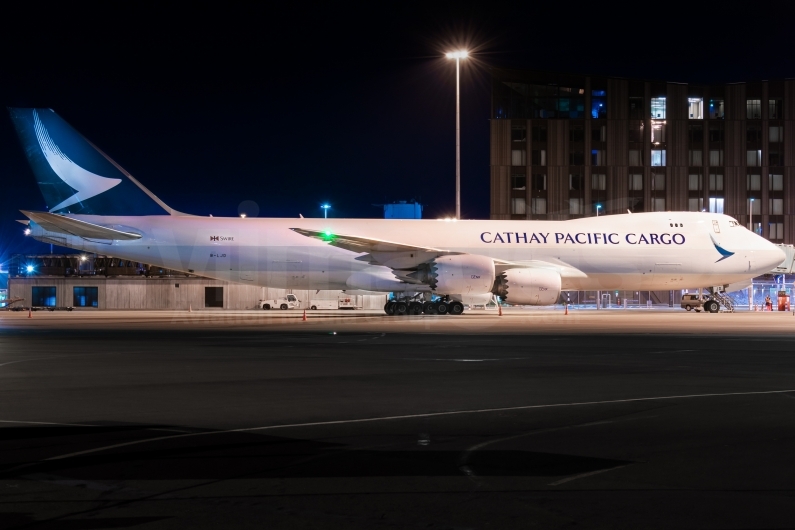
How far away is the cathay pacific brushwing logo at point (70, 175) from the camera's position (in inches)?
1337

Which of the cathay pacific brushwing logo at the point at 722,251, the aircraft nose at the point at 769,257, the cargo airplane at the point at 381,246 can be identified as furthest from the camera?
the aircraft nose at the point at 769,257

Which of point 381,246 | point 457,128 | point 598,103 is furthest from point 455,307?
point 598,103

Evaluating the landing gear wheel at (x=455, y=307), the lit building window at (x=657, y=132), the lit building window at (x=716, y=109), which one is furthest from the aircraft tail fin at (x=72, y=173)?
the lit building window at (x=716, y=109)

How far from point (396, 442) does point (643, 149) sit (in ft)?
273

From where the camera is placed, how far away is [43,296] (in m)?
60.4

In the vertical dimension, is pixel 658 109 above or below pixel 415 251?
above

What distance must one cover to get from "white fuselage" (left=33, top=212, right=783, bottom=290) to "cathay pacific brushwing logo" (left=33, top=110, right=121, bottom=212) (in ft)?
3.79

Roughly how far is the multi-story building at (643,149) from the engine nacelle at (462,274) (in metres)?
50.8

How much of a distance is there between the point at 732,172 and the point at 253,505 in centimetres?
8857

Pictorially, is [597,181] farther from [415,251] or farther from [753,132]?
[415,251]

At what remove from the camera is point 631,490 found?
5.59 metres

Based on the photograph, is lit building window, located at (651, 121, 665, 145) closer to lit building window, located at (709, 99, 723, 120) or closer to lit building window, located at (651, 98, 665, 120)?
lit building window, located at (651, 98, 665, 120)

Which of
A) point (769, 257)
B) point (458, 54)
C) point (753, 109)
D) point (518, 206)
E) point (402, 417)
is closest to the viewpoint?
point (402, 417)

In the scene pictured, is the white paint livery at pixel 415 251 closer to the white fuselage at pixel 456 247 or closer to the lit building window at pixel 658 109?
the white fuselage at pixel 456 247
